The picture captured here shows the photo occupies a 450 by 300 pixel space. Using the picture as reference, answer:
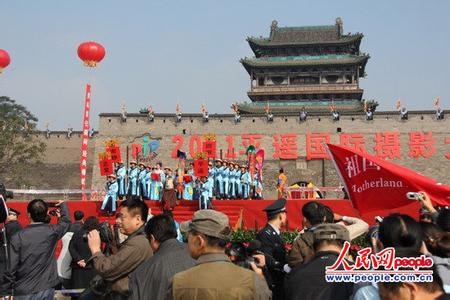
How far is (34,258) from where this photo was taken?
3.84 m

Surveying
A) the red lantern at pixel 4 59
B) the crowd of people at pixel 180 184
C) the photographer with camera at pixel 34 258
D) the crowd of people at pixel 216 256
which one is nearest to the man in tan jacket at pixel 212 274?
the crowd of people at pixel 216 256

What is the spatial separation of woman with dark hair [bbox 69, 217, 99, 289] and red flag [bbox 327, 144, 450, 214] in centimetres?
219

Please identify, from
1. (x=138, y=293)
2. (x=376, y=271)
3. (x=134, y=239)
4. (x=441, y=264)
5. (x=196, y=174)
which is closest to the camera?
(x=376, y=271)

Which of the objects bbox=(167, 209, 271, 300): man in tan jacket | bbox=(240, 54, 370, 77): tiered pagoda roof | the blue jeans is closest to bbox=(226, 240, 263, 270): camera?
bbox=(167, 209, 271, 300): man in tan jacket

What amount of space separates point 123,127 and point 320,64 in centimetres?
1155

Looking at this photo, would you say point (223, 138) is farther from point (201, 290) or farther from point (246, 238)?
point (201, 290)

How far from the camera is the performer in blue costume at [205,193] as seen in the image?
13336mm

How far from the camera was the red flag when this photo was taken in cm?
408

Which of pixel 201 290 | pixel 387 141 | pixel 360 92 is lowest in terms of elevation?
pixel 201 290

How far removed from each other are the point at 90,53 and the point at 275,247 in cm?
1154

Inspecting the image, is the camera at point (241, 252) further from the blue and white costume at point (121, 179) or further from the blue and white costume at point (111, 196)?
the blue and white costume at point (121, 179)

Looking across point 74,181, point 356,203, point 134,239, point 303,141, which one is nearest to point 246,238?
point 356,203

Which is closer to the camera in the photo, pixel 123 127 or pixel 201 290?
pixel 201 290

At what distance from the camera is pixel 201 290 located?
2.21m
